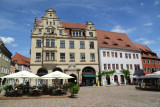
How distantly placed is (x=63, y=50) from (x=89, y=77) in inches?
388

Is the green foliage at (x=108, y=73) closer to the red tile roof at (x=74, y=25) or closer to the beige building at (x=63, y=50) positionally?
the beige building at (x=63, y=50)

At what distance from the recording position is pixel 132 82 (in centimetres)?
4203

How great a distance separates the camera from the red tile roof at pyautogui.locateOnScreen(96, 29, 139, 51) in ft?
137

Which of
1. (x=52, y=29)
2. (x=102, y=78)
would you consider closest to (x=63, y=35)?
(x=52, y=29)

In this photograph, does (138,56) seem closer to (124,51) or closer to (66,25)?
(124,51)

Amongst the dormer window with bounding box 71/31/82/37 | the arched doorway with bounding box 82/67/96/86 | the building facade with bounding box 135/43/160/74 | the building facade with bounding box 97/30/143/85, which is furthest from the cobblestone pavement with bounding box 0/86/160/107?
the building facade with bounding box 135/43/160/74

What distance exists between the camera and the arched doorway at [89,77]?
36344mm

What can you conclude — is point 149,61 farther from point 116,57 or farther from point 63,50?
point 63,50

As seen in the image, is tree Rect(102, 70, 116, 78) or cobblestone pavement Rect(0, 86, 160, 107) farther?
tree Rect(102, 70, 116, 78)

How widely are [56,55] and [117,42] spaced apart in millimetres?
20858

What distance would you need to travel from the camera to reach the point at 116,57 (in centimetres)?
4125

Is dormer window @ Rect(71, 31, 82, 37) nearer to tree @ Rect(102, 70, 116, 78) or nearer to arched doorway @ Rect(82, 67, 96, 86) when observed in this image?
arched doorway @ Rect(82, 67, 96, 86)

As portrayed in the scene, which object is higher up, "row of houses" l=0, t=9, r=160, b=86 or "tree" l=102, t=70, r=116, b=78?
"row of houses" l=0, t=9, r=160, b=86

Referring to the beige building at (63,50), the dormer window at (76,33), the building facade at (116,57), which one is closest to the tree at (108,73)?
the building facade at (116,57)
